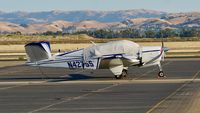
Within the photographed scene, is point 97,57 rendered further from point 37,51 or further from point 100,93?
point 100,93

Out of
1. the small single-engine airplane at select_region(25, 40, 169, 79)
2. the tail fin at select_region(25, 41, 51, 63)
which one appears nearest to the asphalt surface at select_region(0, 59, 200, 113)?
the small single-engine airplane at select_region(25, 40, 169, 79)

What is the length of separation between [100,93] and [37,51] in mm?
10551

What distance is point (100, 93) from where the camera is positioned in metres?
31.0

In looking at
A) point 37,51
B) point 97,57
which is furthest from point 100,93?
point 37,51

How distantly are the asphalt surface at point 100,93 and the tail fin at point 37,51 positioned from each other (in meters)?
1.68

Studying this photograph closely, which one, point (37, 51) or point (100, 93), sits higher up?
point (37, 51)

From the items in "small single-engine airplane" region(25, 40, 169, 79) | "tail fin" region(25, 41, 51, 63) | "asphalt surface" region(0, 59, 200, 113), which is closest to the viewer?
"asphalt surface" region(0, 59, 200, 113)

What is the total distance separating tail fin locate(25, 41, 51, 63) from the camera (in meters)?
40.0

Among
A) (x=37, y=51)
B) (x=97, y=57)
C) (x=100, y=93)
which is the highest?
(x=37, y=51)

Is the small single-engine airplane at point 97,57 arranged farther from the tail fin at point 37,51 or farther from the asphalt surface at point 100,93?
the asphalt surface at point 100,93

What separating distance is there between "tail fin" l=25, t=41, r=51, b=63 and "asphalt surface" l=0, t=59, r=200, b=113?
1.68 meters

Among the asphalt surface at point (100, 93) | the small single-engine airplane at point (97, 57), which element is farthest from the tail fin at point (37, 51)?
the asphalt surface at point (100, 93)

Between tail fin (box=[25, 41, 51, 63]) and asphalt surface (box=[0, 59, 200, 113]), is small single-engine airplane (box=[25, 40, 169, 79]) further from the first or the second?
asphalt surface (box=[0, 59, 200, 113])

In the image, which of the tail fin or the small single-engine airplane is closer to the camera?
the tail fin
